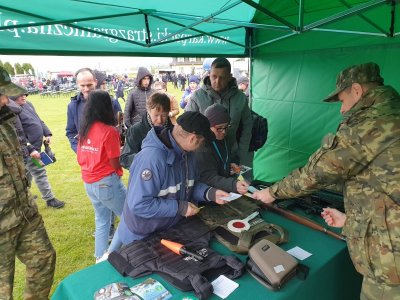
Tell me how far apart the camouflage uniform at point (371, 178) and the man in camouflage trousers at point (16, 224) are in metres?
1.81

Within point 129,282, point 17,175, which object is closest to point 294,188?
point 129,282

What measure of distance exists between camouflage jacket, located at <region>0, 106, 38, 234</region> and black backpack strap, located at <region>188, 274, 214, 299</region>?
1.29 meters

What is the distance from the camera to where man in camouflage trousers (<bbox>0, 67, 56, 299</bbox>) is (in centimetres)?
179

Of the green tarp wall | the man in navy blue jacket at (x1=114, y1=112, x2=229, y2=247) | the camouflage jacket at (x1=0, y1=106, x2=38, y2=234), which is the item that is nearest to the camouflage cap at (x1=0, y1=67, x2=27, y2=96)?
the camouflage jacket at (x1=0, y1=106, x2=38, y2=234)

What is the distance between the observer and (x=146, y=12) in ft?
8.83

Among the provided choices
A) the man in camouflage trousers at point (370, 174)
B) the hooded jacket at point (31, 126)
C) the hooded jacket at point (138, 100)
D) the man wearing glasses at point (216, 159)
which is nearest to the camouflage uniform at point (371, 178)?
the man in camouflage trousers at point (370, 174)

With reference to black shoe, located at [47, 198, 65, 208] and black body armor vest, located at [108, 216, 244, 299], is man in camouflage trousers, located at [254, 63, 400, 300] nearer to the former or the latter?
black body armor vest, located at [108, 216, 244, 299]

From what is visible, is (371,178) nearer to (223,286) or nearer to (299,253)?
(299,253)

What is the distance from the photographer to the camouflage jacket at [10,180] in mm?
1788

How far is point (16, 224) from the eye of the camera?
185 cm

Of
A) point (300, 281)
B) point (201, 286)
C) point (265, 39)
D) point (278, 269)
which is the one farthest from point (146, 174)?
point (265, 39)

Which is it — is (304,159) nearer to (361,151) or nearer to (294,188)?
(294,188)

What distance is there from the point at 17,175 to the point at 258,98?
144 inches

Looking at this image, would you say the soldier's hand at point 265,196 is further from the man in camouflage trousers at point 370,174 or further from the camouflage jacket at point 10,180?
the camouflage jacket at point 10,180
